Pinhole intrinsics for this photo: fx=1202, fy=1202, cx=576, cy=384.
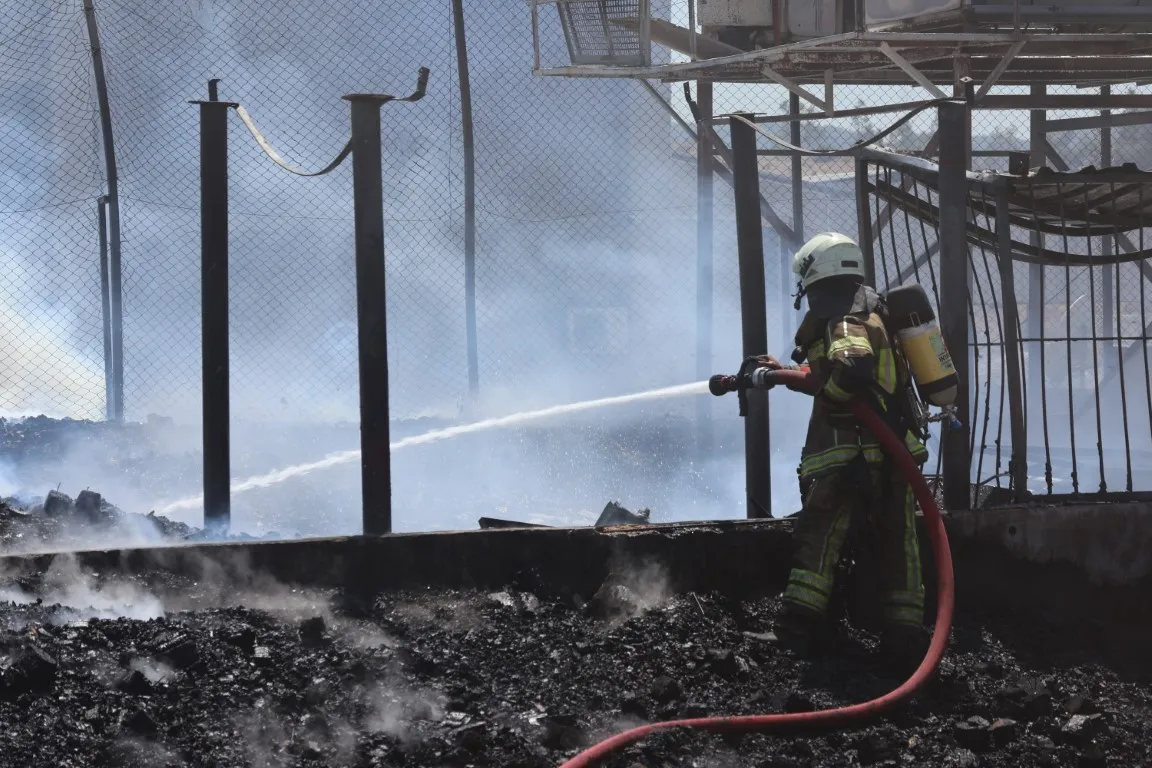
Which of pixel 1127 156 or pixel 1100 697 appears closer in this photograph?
pixel 1100 697

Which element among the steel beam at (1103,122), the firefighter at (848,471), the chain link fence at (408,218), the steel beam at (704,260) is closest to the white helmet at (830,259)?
the firefighter at (848,471)

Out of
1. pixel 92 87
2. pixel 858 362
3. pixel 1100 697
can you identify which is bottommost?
pixel 1100 697

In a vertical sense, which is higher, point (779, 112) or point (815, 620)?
point (779, 112)

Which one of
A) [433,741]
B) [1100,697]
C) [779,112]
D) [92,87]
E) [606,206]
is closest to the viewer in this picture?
[433,741]

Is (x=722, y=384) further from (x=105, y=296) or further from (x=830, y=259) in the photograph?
(x=105, y=296)

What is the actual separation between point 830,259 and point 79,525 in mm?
3987

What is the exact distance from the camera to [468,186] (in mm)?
8250

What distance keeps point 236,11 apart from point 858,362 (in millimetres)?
8112

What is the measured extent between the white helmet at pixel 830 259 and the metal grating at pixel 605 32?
496 cm

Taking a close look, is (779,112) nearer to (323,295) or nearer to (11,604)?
(323,295)

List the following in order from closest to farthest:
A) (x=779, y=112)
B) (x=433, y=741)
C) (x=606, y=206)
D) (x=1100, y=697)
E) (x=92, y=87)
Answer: (x=433, y=741) < (x=1100, y=697) < (x=92, y=87) < (x=779, y=112) < (x=606, y=206)

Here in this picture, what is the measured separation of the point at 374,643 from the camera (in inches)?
178

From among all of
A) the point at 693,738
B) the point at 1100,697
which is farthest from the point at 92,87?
the point at 1100,697

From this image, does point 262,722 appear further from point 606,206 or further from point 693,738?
point 606,206
